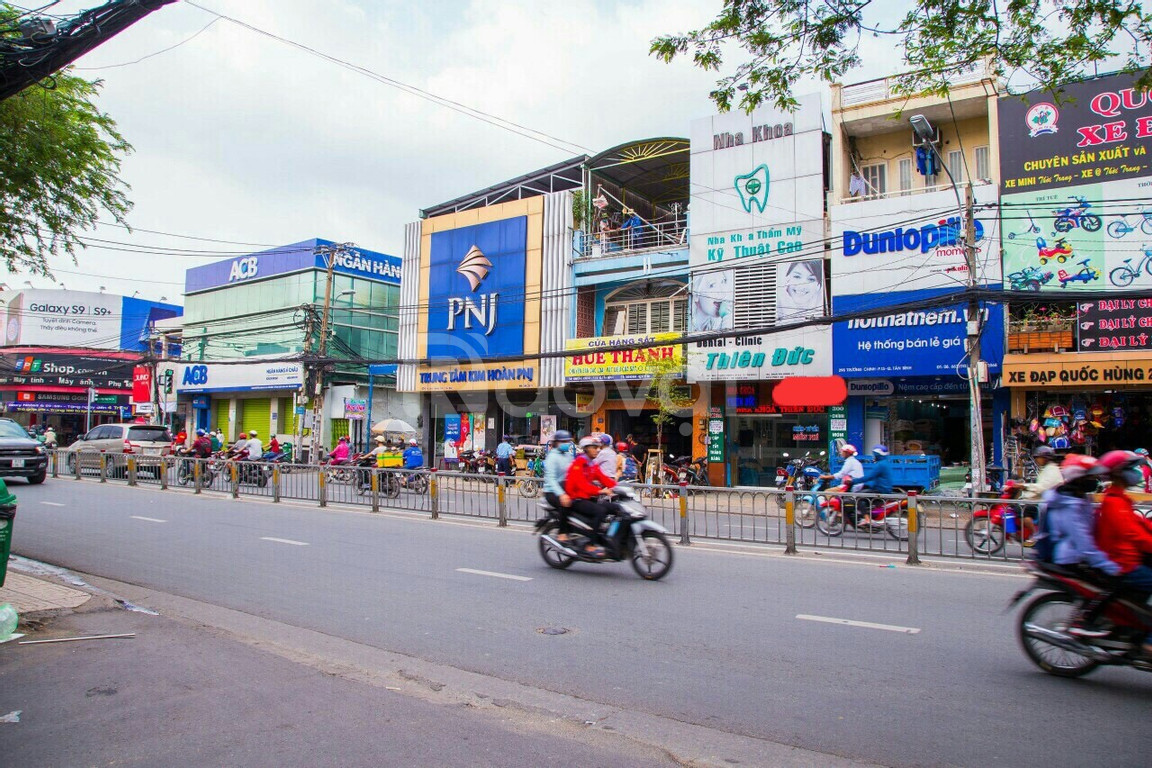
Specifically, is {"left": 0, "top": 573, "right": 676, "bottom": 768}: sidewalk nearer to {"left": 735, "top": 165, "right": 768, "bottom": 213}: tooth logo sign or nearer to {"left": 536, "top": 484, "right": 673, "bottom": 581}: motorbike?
{"left": 536, "top": 484, "right": 673, "bottom": 581}: motorbike

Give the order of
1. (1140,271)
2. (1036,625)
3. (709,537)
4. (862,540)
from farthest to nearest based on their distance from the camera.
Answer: (1140,271) → (709,537) → (862,540) → (1036,625)

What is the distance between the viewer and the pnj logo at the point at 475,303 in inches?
1087

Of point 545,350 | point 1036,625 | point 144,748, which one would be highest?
point 545,350

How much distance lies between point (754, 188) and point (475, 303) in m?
10.8

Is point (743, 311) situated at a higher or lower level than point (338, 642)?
higher

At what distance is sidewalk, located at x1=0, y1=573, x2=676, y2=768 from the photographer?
4082 mm

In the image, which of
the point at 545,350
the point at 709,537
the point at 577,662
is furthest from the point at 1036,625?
the point at 545,350

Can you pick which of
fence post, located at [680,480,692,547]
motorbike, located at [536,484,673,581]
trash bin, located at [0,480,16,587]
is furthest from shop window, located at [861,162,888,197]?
trash bin, located at [0,480,16,587]

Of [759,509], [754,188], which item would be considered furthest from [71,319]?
[759,509]

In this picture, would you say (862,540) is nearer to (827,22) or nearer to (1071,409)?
(827,22)

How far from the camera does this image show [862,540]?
1145 cm

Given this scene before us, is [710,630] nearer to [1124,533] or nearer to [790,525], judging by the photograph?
[1124,533]

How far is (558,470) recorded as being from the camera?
9438 mm

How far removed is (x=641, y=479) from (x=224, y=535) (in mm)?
14269
